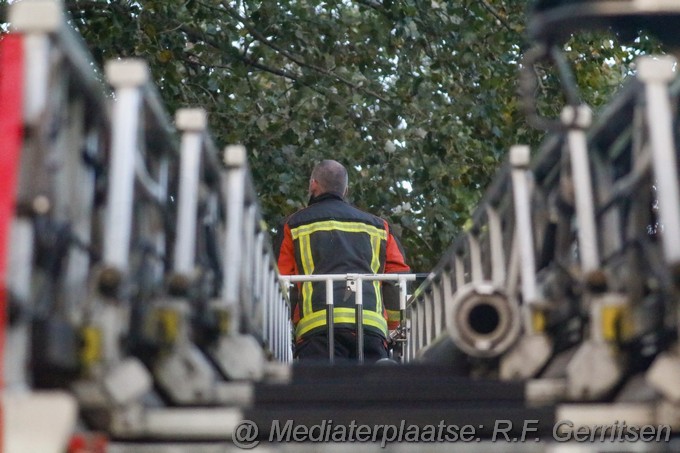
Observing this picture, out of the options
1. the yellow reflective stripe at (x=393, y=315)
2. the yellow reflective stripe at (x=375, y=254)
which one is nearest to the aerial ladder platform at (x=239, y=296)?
the yellow reflective stripe at (x=375, y=254)

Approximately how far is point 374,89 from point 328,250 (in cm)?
415

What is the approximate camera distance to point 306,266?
27.6 feet

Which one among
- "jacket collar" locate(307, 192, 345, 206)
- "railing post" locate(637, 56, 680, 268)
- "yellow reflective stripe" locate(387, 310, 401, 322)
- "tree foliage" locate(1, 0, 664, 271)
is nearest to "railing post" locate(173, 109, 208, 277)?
"railing post" locate(637, 56, 680, 268)

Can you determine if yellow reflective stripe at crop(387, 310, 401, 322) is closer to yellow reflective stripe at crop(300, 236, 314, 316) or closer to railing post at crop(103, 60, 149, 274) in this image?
yellow reflective stripe at crop(300, 236, 314, 316)

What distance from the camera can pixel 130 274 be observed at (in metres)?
4.30

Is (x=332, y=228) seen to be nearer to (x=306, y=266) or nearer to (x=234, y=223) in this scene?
(x=306, y=266)

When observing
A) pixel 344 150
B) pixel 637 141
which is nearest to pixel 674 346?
pixel 637 141

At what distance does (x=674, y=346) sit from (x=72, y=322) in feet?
5.44

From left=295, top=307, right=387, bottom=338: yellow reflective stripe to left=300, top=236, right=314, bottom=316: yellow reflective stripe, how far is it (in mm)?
61

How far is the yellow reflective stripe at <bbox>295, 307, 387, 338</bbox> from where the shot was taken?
8.30m

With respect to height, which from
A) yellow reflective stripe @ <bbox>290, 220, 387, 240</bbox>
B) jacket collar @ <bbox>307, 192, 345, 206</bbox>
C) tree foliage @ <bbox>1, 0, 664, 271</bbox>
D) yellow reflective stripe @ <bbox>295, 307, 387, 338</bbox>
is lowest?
yellow reflective stripe @ <bbox>295, 307, 387, 338</bbox>

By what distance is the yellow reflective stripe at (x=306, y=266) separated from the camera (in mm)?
8328

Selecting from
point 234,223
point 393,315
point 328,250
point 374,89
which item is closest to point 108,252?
point 234,223

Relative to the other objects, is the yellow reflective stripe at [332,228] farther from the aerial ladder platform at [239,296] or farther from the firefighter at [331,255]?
the aerial ladder platform at [239,296]
